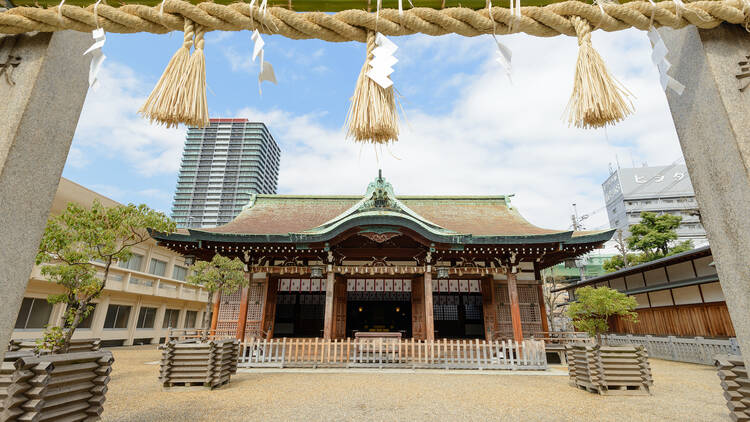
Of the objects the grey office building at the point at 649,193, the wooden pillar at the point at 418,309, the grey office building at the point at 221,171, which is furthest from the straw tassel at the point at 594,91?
the grey office building at the point at 221,171

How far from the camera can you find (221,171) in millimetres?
80125

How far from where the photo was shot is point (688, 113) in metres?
1.93

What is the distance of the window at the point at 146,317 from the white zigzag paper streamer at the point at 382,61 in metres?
24.9

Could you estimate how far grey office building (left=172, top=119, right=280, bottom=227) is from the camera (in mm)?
76375

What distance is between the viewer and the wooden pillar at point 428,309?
9730 mm

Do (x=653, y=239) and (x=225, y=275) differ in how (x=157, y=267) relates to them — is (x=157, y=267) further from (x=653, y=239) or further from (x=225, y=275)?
(x=653, y=239)

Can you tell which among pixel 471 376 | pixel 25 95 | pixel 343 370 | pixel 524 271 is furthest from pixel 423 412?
pixel 524 271

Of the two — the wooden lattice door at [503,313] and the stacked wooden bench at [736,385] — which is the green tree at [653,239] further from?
the stacked wooden bench at [736,385]

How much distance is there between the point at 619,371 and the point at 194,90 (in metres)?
8.11

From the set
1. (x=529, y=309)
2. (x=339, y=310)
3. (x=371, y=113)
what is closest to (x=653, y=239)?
(x=529, y=309)

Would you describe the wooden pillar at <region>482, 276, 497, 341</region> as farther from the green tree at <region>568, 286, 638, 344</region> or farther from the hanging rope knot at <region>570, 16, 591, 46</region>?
the hanging rope knot at <region>570, 16, 591, 46</region>

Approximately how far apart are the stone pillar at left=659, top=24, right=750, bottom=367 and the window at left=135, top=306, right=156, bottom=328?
25.7 metres

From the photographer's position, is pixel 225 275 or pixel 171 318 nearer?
pixel 225 275

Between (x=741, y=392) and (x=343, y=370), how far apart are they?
758 cm
